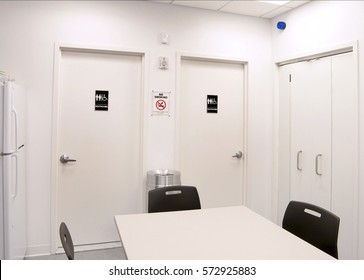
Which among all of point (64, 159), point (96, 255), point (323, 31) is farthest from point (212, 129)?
point (96, 255)

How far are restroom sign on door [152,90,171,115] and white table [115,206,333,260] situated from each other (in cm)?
150

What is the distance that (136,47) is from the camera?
3285 millimetres

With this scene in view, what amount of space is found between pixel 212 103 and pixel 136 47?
107 cm

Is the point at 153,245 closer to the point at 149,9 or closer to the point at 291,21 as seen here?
the point at 149,9

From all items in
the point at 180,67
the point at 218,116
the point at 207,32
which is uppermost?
the point at 207,32

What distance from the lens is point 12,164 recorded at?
2.45 meters

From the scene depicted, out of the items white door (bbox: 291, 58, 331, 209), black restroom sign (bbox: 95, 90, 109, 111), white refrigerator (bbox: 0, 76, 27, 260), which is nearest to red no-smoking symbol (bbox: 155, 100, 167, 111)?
black restroom sign (bbox: 95, 90, 109, 111)

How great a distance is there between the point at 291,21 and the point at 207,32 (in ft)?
3.14

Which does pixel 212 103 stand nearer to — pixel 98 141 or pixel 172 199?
pixel 98 141

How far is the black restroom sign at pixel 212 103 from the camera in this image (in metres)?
3.62

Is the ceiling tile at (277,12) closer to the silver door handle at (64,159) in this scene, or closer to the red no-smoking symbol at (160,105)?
the red no-smoking symbol at (160,105)

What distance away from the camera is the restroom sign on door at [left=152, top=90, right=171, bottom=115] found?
3.35 m
